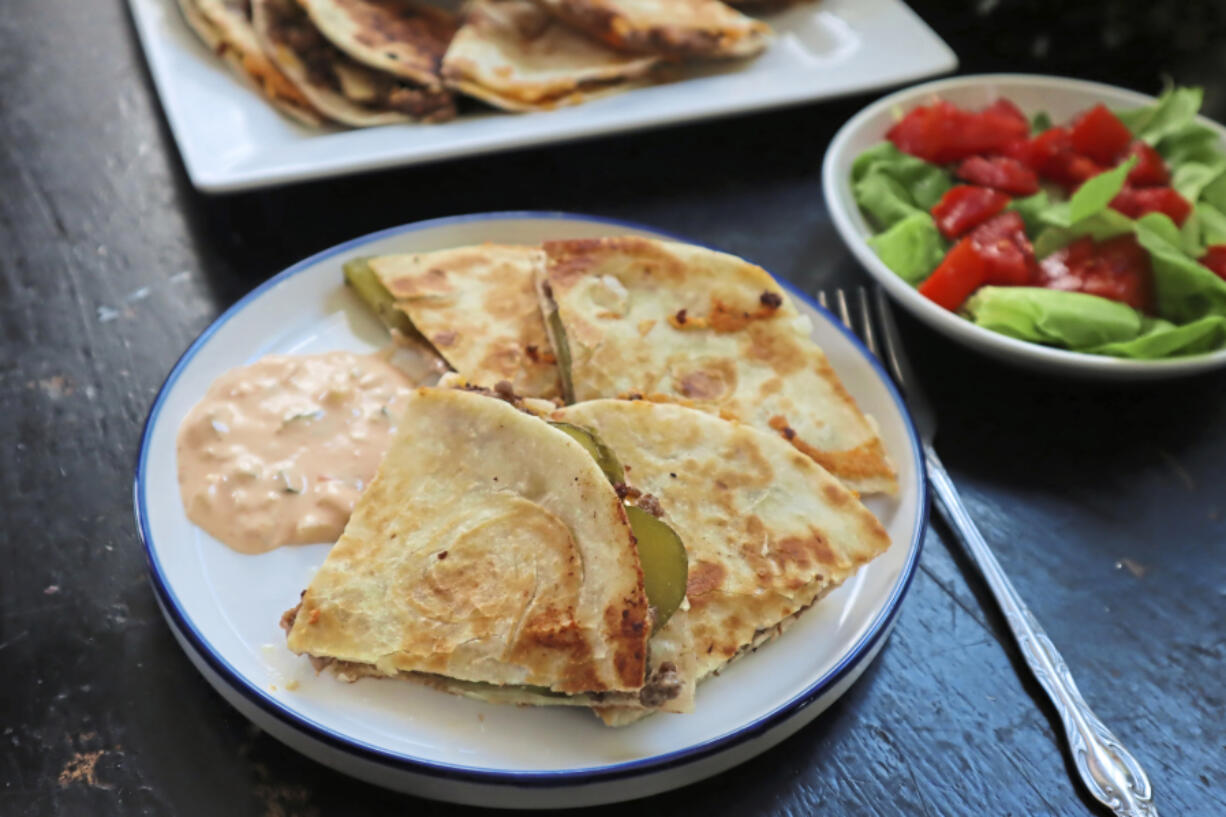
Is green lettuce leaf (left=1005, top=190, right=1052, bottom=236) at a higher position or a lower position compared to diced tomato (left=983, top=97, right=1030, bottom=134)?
lower

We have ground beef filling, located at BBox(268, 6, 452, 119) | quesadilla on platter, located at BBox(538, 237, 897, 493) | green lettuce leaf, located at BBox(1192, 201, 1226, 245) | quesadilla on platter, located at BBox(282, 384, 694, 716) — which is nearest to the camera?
quesadilla on platter, located at BBox(282, 384, 694, 716)

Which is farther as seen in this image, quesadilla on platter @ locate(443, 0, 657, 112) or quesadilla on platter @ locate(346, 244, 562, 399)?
quesadilla on platter @ locate(443, 0, 657, 112)

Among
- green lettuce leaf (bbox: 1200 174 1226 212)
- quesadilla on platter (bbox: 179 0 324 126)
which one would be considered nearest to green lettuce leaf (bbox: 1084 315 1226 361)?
green lettuce leaf (bbox: 1200 174 1226 212)

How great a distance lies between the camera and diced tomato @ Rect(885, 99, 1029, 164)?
348 cm

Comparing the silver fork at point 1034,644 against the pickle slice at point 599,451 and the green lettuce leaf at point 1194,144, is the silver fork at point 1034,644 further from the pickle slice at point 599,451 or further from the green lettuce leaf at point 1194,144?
the green lettuce leaf at point 1194,144

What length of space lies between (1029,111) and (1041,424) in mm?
1540

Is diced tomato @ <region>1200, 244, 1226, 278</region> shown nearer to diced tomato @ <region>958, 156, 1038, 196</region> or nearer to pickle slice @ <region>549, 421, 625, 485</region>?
diced tomato @ <region>958, 156, 1038, 196</region>

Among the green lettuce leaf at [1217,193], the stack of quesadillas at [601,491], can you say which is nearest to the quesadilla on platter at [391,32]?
the stack of quesadillas at [601,491]

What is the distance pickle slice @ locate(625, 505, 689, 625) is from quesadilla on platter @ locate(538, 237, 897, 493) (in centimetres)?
49

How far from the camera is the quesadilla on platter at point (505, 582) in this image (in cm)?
192

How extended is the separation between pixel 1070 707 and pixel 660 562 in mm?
1010

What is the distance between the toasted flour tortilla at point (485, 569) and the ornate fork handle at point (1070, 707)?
1.01 metres

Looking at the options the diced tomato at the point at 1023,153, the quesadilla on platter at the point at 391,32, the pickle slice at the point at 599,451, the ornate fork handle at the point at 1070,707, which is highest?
the quesadilla on platter at the point at 391,32

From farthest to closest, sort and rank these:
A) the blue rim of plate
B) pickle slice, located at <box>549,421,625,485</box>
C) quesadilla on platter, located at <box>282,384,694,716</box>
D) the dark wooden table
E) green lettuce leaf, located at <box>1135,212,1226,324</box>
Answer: green lettuce leaf, located at <box>1135,212,1226,324</box>, pickle slice, located at <box>549,421,625,485</box>, the dark wooden table, quesadilla on platter, located at <box>282,384,694,716</box>, the blue rim of plate
